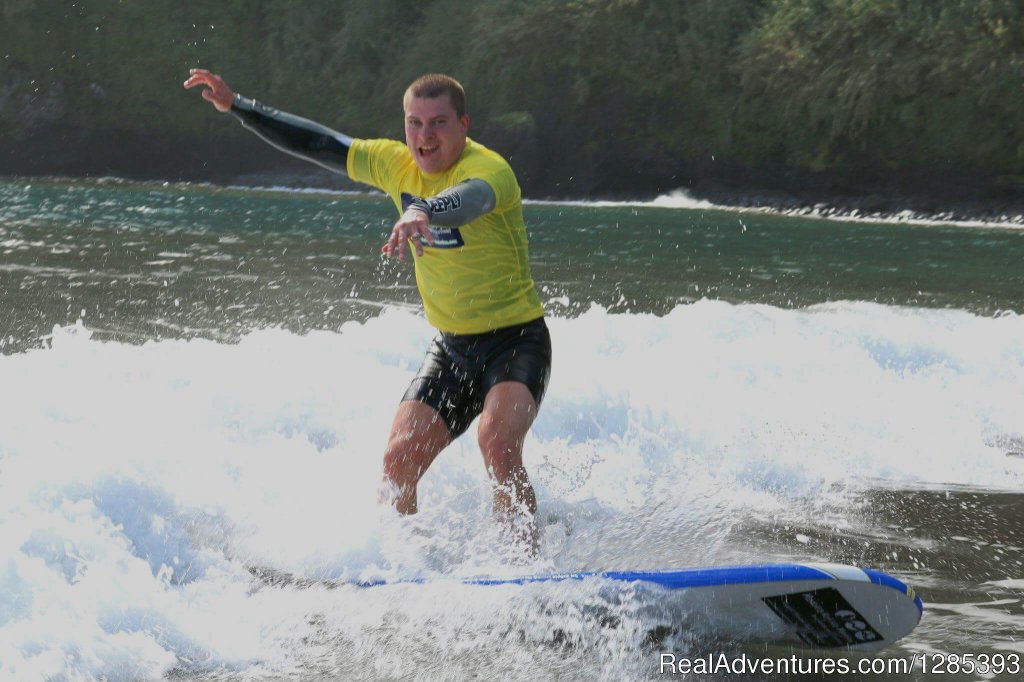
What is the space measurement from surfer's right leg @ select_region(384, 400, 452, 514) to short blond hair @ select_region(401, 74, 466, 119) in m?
1.34

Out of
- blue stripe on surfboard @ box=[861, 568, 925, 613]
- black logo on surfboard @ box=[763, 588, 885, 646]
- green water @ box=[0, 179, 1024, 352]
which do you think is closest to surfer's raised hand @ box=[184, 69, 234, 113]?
black logo on surfboard @ box=[763, 588, 885, 646]

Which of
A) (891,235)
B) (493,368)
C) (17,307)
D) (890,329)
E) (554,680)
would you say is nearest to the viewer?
(554,680)

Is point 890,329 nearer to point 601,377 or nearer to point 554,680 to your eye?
point 601,377

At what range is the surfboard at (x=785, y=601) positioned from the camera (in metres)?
4.38

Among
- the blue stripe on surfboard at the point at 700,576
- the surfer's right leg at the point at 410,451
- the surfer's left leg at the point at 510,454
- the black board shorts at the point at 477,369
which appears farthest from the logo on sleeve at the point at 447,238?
the blue stripe on surfboard at the point at 700,576

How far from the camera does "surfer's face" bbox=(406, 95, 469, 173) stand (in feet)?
17.2

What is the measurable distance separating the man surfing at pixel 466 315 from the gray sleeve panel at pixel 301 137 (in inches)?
8.6

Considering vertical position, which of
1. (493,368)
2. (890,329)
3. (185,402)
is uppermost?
(493,368)

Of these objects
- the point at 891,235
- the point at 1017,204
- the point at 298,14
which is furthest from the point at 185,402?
the point at 298,14

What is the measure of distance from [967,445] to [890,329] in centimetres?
331

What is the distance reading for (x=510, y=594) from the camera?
4.76 meters

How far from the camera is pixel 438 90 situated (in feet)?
17.2

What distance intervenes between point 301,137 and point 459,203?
145 cm

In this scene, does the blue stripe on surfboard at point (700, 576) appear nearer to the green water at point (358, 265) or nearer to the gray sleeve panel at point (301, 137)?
the gray sleeve panel at point (301, 137)
